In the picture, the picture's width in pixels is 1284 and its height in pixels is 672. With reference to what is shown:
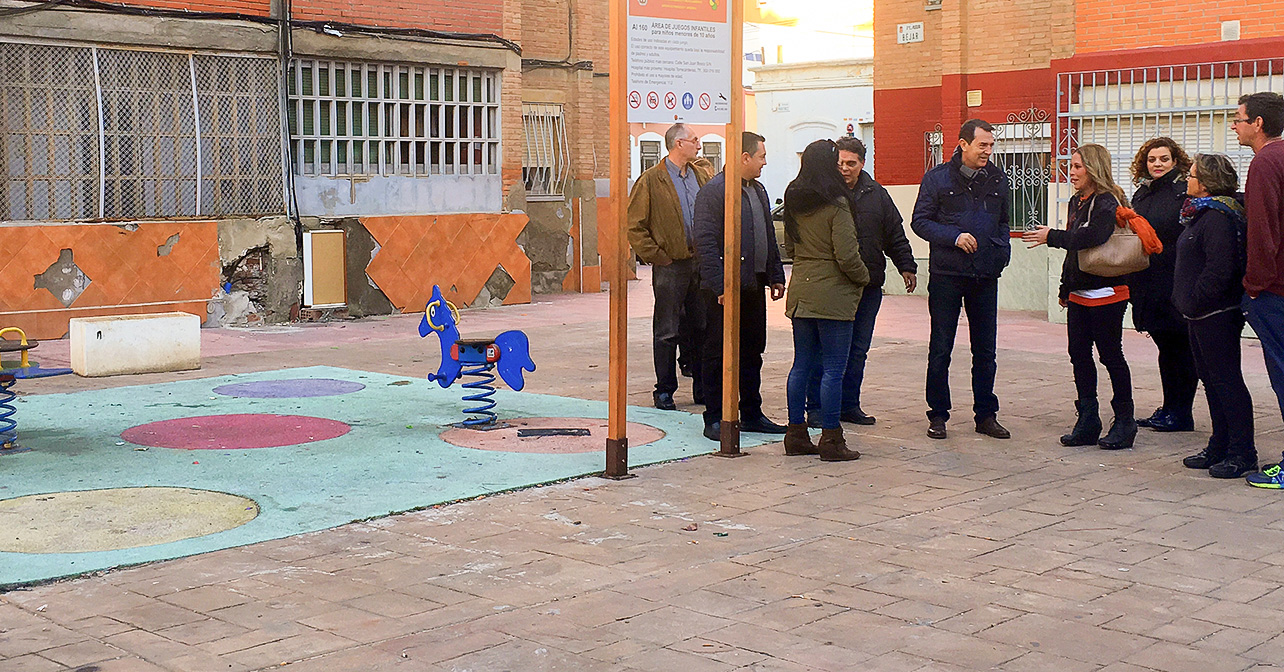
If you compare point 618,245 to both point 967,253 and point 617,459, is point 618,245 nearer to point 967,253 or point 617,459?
point 617,459

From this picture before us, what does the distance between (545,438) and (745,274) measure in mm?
1606

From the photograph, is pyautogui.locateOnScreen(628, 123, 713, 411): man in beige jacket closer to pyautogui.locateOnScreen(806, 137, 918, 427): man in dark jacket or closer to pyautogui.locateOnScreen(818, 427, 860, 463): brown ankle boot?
pyautogui.locateOnScreen(806, 137, 918, 427): man in dark jacket

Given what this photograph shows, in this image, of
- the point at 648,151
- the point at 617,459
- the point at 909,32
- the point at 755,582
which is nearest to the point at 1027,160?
the point at 909,32

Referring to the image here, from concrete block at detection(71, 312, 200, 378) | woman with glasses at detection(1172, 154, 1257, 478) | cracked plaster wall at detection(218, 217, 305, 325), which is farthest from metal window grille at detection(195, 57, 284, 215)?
woman with glasses at detection(1172, 154, 1257, 478)

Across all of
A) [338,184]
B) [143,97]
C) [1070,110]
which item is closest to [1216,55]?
[1070,110]

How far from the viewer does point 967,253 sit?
8562 millimetres

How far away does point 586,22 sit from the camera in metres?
22.0

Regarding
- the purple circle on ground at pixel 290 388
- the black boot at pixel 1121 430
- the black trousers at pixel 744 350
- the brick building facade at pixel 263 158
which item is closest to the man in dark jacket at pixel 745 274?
the black trousers at pixel 744 350

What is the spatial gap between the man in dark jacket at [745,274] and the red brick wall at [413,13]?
31.3 ft

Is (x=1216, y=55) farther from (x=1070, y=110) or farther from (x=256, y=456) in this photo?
(x=256, y=456)

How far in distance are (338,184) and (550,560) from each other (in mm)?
12098

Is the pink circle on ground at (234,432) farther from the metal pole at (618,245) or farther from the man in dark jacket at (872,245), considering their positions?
the man in dark jacket at (872,245)

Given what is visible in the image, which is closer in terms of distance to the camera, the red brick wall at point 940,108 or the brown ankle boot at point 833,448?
the brown ankle boot at point 833,448

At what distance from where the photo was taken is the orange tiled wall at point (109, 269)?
14.1 m
